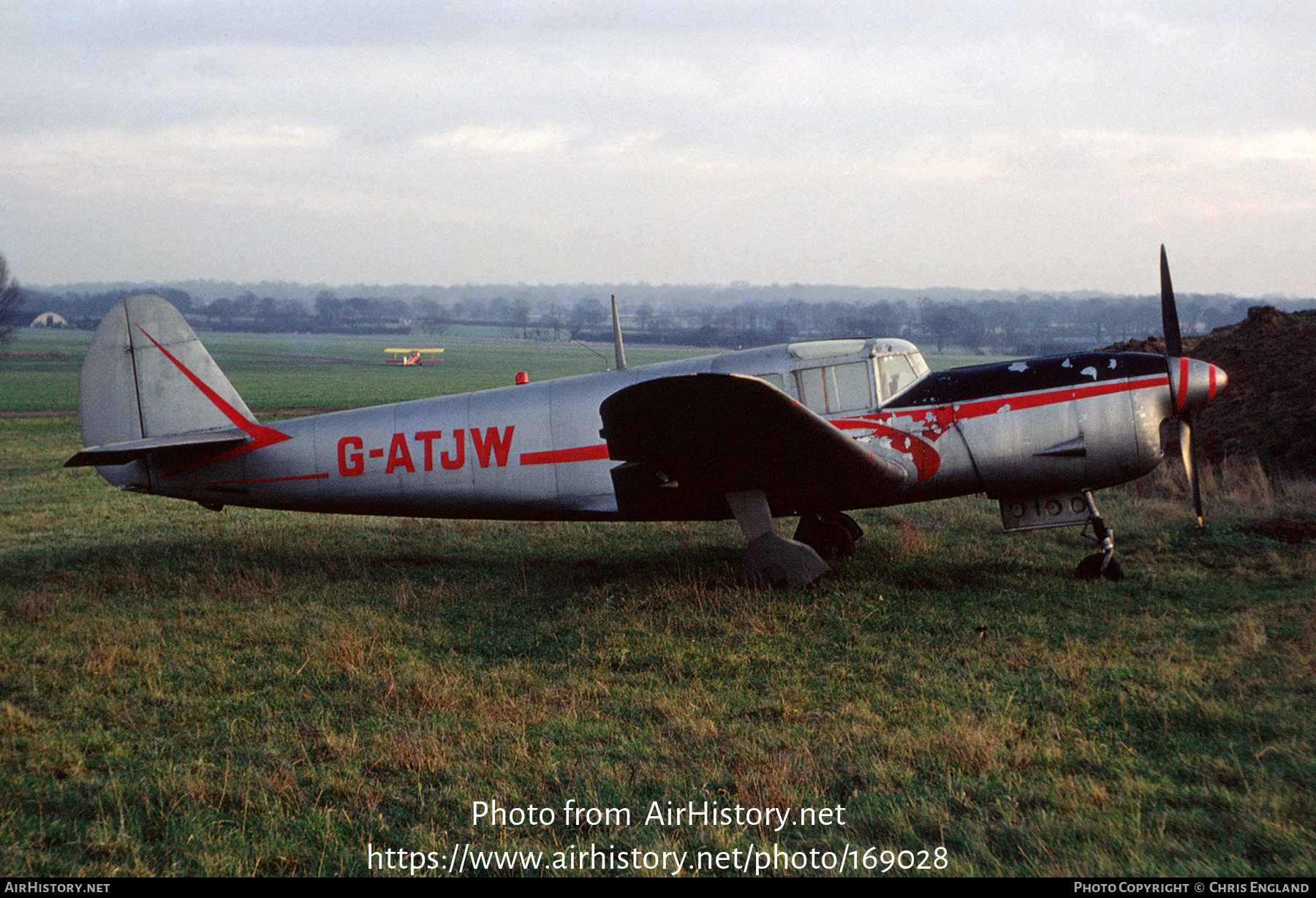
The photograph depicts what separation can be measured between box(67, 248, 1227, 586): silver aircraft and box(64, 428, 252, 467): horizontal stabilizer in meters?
0.03

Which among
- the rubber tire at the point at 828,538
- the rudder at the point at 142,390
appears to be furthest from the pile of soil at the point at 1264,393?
the rudder at the point at 142,390

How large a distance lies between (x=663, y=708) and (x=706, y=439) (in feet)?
9.91

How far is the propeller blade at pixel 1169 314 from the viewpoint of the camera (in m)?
9.19

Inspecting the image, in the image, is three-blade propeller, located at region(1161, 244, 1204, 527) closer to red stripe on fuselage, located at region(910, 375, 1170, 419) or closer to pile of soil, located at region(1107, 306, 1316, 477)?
red stripe on fuselage, located at region(910, 375, 1170, 419)

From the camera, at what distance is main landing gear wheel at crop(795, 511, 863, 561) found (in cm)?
1008

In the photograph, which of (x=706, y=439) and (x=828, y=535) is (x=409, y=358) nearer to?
(x=828, y=535)

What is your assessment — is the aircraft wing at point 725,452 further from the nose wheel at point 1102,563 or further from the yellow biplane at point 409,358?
the yellow biplane at point 409,358

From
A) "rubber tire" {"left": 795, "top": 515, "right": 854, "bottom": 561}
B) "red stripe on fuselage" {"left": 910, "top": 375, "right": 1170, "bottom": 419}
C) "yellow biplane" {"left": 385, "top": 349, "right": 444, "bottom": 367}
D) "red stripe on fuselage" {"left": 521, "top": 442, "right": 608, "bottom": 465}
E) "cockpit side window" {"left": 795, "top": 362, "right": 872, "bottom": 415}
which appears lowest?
"rubber tire" {"left": 795, "top": 515, "right": 854, "bottom": 561}

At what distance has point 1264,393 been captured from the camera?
16.7 meters

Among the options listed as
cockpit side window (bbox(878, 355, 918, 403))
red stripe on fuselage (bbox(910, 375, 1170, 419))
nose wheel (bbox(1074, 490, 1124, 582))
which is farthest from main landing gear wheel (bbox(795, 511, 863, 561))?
nose wheel (bbox(1074, 490, 1124, 582))

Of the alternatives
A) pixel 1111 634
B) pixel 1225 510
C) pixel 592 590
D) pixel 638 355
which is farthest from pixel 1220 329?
pixel 638 355

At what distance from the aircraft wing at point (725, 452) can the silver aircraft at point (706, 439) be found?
0.02 metres

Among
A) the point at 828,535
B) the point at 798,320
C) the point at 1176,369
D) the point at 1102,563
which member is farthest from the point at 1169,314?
the point at 798,320
